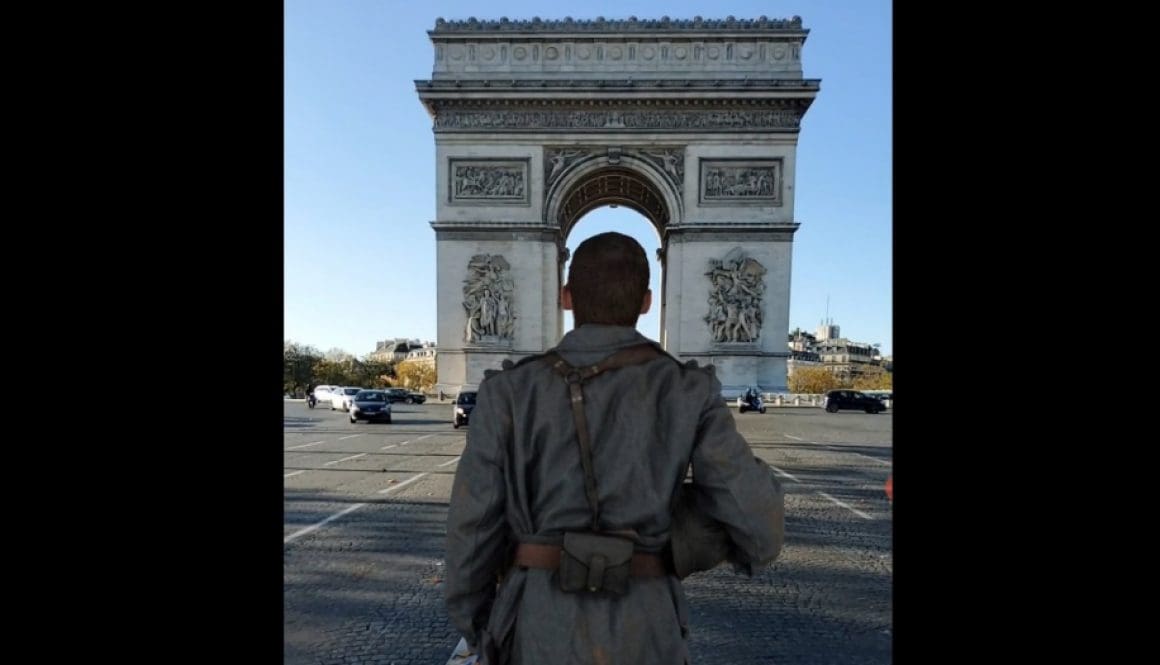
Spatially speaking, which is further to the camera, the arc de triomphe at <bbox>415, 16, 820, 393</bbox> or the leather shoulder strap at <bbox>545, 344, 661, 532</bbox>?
the arc de triomphe at <bbox>415, 16, 820, 393</bbox>

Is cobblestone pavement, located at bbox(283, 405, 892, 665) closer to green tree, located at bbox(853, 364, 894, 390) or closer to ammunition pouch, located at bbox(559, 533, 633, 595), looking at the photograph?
ammunition pouch, located at bbox(559, 533, 633, 595)

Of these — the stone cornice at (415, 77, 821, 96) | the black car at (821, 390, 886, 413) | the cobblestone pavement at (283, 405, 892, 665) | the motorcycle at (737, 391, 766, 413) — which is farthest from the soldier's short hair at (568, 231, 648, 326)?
the black car at (821, 390, 886, 413)

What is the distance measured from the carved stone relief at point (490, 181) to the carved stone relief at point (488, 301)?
7.49 ft

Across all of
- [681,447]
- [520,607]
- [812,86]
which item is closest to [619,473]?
[681,447]

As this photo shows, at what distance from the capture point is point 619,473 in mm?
1303

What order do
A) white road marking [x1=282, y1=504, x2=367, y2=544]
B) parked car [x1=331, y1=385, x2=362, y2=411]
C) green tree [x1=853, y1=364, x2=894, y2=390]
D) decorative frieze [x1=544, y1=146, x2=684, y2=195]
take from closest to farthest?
1. white road marking [x1=282, y1=504, x2=367, y2=544]
2. decorative frieze [x1=544, y1=146, x2=684, y2=195]
3. parked car [x1=331, y1=385, x2=362, y2=411]
4. green tree [x1=853, y1=364, x2=894, y2=390]

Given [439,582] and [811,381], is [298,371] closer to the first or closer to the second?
[439,582]

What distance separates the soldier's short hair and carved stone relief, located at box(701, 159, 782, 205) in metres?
23.3

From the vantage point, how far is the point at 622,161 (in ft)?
79.4

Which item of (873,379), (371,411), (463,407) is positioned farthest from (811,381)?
(463,407)

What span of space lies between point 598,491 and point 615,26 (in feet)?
83.7

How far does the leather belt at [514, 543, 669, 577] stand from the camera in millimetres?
1315
